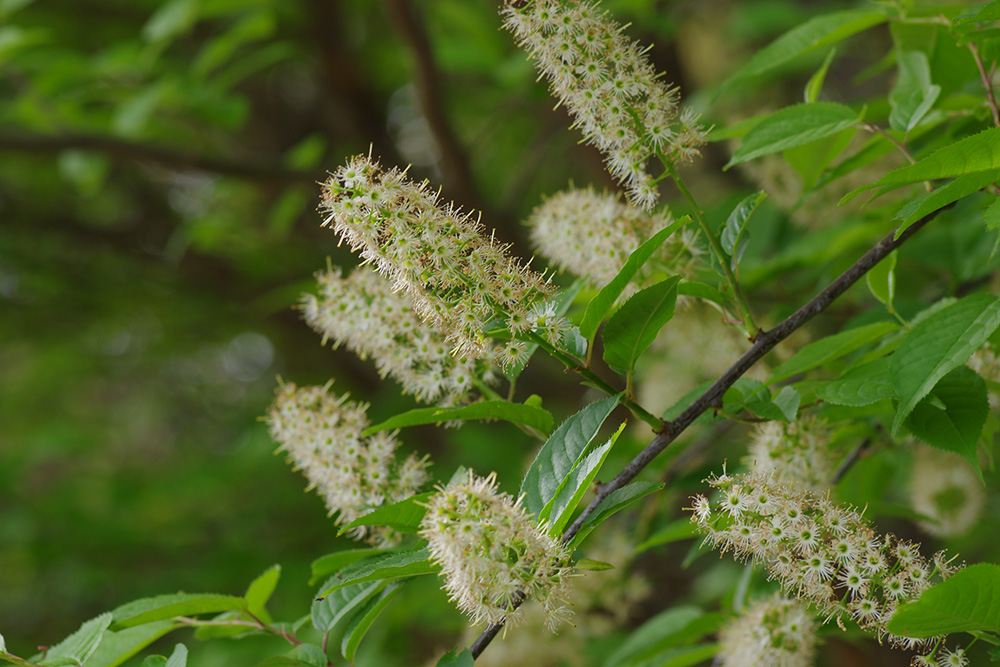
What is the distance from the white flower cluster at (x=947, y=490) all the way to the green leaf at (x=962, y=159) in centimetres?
141

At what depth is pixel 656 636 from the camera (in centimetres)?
202

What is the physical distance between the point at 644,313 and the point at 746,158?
43cm

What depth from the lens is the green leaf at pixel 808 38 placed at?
5.73 feet

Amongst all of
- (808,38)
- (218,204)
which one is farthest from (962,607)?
(218,204)

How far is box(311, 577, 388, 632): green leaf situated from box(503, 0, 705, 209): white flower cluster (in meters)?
0.82

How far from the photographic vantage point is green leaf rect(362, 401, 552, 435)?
123 cm

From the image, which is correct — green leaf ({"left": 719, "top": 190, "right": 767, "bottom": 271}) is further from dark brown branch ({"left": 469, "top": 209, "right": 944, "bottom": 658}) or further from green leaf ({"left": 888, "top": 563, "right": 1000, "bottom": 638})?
green leaf ({"left": 888, "top": 563, "right": 1000, "bottom": 638})

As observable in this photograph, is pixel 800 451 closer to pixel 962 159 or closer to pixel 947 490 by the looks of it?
pixel 962 159

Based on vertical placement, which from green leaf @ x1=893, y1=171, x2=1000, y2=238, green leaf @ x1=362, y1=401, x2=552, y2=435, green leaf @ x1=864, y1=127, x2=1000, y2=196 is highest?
green leaf @ x1=864, y1=127, x2=1000, y2=196

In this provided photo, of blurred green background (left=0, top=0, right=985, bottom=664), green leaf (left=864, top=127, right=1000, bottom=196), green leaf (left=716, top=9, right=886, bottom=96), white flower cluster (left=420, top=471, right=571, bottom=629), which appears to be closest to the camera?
white flower cluster (left=420, top=471, right=571, bottom=629)

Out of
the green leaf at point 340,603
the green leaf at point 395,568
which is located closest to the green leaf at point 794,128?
the green leaf at point 395,568

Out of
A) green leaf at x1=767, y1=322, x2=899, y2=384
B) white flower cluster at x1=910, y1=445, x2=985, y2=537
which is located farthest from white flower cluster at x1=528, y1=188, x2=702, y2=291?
white flower cluster at x1=910, y1=445, x2=985, y2=537

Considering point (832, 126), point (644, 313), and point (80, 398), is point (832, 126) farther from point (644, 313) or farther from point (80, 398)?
point (80, 398)

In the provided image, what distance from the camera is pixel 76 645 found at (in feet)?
4.47
